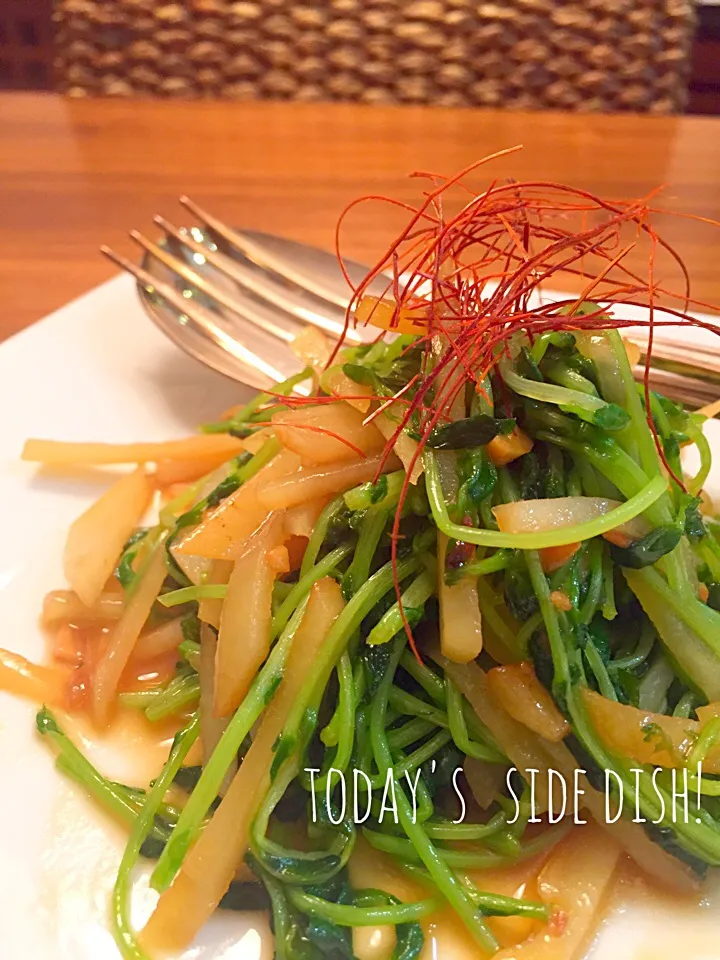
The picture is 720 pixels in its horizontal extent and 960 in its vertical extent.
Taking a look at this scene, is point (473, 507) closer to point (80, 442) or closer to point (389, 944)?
point (389, 944)

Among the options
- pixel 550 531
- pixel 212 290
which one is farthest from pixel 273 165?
pixel 550 531

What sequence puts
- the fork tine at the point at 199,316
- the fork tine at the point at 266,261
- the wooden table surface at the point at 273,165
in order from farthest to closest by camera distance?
the wooden table surface at the point at 273,165 → the fork tine at the point at 266,261 → the fork tine at the point at 199,316

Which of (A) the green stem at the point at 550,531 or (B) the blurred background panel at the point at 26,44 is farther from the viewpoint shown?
(B) the blurred background panel at the point at 26,44

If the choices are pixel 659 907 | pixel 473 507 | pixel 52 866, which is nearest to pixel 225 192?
pixel 473 507

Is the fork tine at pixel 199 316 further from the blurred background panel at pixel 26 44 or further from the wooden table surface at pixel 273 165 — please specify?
the blurred background panel at pixel 26 44

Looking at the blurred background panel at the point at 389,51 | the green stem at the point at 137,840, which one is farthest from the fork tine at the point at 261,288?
the blurred background panel at the point at 389,51

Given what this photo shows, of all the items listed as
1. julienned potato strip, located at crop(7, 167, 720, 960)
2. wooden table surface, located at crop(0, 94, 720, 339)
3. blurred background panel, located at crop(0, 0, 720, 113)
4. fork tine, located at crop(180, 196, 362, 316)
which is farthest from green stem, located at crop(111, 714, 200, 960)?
blurred background panel, located at crop(0, 0, 720, 113)

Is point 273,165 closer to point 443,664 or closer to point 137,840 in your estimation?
point 443,664

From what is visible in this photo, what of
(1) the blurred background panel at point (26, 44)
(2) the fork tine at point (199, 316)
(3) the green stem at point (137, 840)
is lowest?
(3) the green stem at point (137, 840)

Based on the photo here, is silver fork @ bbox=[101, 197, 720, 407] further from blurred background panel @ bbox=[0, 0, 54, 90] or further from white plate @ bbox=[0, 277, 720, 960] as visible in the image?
blurred background panel @ bbox=[0, 0, 54, 90]
